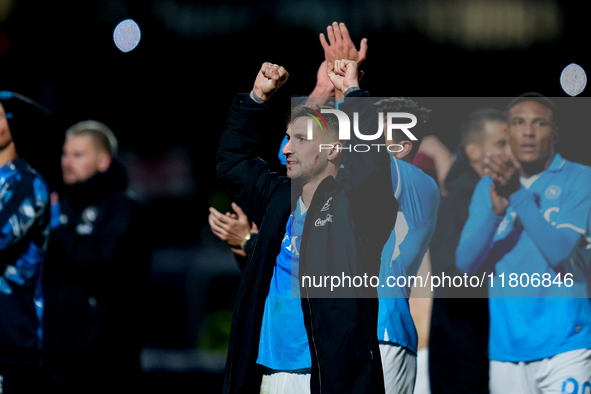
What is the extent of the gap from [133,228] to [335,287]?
2.23 metres

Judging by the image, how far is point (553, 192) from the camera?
3.43 metres

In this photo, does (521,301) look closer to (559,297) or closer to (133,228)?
(559,297)

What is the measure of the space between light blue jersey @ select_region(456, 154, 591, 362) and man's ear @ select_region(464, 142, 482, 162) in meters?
0.32

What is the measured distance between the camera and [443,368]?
369 cm

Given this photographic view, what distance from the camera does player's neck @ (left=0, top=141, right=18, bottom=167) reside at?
3.88 meters

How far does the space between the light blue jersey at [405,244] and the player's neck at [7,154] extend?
7.65 ft

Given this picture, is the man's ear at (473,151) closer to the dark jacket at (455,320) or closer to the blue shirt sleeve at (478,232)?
the dark jacket at (455,320)

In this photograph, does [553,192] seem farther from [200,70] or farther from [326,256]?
[200,70]

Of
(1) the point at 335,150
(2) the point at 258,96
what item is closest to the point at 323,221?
(1) the point at 335,150

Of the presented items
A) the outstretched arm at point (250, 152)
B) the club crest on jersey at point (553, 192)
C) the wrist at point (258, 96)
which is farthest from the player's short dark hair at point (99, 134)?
the club crest on jersey at point (553, 192)

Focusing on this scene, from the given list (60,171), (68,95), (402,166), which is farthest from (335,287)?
(68,95)

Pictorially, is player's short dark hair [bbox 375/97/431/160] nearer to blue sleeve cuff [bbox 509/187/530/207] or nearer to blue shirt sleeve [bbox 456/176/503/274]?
blue shirt sleeve [bbox 456/176/503/274]

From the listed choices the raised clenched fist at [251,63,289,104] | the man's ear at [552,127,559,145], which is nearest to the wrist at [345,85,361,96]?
the raised clenched fist at [251,63,289,104]

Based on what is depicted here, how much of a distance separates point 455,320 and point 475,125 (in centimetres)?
118
